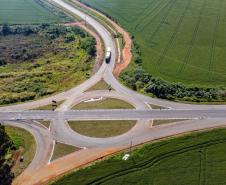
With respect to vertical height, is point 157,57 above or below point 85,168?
above

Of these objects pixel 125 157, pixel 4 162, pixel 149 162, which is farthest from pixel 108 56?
pixel 4 162

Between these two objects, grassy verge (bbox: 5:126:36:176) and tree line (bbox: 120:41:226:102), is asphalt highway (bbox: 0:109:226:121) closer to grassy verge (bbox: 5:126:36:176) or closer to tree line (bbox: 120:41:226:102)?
grassy verge (bbox: 5:126:36:176)

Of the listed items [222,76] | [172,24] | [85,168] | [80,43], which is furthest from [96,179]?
[172,24]

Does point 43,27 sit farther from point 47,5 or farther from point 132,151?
point 132,151

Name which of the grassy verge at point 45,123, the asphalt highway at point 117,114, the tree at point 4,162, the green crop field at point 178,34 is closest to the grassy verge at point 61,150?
the grassy verge at point 45,123

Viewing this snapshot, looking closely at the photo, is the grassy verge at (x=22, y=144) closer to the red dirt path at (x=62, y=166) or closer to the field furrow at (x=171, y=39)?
the red dirt path at (x=62, y=166)

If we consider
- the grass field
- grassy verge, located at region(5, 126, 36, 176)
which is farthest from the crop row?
grassy verge, located at region(5, 126, 36, 176)
